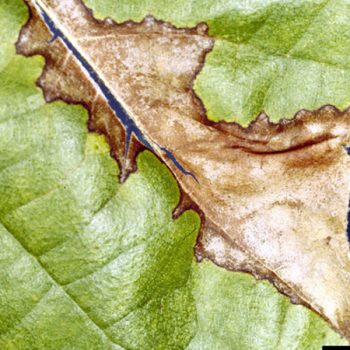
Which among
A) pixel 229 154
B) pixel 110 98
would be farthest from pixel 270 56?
pixel 110 98

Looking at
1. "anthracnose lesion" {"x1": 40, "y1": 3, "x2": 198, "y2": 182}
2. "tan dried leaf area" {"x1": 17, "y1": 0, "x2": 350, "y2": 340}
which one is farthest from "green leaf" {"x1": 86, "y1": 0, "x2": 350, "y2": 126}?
"anthracnose lesion" {"x1": 40, "y1": 3, "x2": 198, "y2": 182}

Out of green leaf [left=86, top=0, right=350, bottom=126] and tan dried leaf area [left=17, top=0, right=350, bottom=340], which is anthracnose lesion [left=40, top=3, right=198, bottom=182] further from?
green leaf [left=86, top=0, right=350, bottom=126]

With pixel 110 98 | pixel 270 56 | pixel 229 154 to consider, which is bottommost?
pixel 229 154

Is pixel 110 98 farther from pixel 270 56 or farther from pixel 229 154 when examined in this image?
pixel 270 56

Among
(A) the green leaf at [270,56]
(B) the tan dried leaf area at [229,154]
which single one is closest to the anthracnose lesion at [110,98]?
(B) the tan dried leaf area at [229,154]

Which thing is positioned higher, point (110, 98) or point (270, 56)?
point (110, 98)

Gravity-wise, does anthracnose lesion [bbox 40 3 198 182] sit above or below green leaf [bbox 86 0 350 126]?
above
